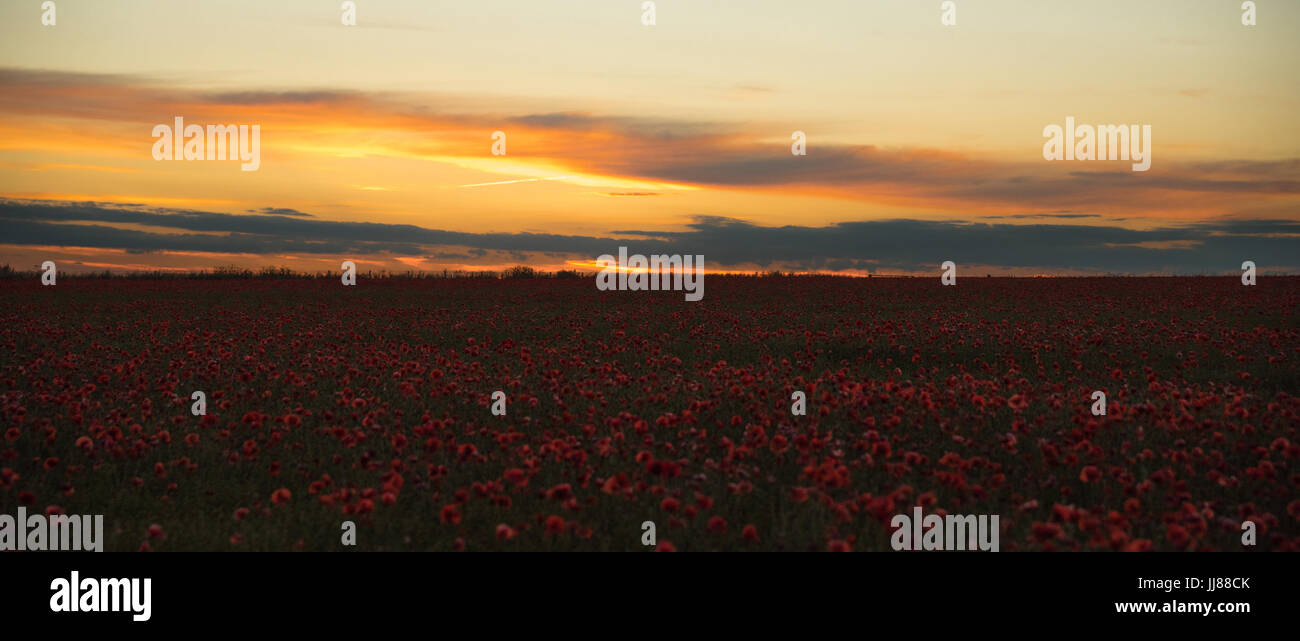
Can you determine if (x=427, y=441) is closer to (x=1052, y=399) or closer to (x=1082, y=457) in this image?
(x=1082, y=457)

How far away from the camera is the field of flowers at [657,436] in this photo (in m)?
7.33

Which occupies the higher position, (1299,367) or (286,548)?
(1299,367)

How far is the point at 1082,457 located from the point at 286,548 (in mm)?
7682

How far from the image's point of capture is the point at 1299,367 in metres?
14.7

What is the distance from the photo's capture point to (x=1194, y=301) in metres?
28.4

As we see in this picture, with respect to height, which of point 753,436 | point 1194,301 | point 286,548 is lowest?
point 286,548

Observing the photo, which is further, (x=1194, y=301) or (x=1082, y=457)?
(x=1194, y=301)

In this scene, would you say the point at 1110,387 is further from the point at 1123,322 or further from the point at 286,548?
the point at 286,548

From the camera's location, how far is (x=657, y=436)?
33.7ft

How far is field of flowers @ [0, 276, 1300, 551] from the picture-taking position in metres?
7.33
